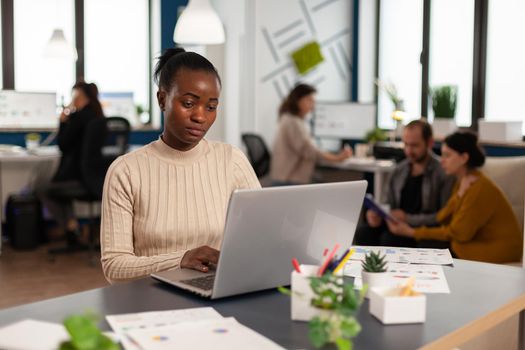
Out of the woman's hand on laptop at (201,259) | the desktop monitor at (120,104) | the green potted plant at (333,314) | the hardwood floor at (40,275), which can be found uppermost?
the desktop monitor at (120,104)

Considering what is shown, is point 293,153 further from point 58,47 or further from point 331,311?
point 331,311

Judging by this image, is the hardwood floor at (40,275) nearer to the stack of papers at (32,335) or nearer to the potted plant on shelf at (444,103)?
the potted plant on shelf at (444,103)

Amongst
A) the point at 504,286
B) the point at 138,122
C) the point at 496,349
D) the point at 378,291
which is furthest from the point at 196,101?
the point at 138,122

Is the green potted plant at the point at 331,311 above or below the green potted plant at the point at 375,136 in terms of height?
below

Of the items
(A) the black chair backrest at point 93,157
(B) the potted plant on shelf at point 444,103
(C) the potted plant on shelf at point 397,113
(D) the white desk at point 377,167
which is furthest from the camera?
(C) the potted plant on shelf at point 397,113

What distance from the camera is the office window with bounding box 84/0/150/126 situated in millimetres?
7125

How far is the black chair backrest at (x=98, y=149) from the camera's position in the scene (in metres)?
5.57

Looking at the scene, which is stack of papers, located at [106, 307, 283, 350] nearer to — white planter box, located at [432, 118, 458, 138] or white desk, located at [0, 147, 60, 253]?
white planter box, located at [432, 118, 458, 138]

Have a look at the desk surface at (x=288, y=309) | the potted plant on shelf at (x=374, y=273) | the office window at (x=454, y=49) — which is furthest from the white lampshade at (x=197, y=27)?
the potted plant on shelf at (x=374, y=273)

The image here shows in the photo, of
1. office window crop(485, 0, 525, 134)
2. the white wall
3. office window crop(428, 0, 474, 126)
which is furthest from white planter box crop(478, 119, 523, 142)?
the white wall

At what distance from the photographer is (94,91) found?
5.84 meters

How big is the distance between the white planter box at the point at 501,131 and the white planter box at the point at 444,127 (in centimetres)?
35

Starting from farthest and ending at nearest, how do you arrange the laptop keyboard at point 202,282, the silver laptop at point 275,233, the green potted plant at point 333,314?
the laptop keyboard at point 202,282 → the silver laptop at point 275,233 → the green potted plant at point 333,314

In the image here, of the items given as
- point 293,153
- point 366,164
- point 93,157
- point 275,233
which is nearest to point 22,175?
point 93,157
